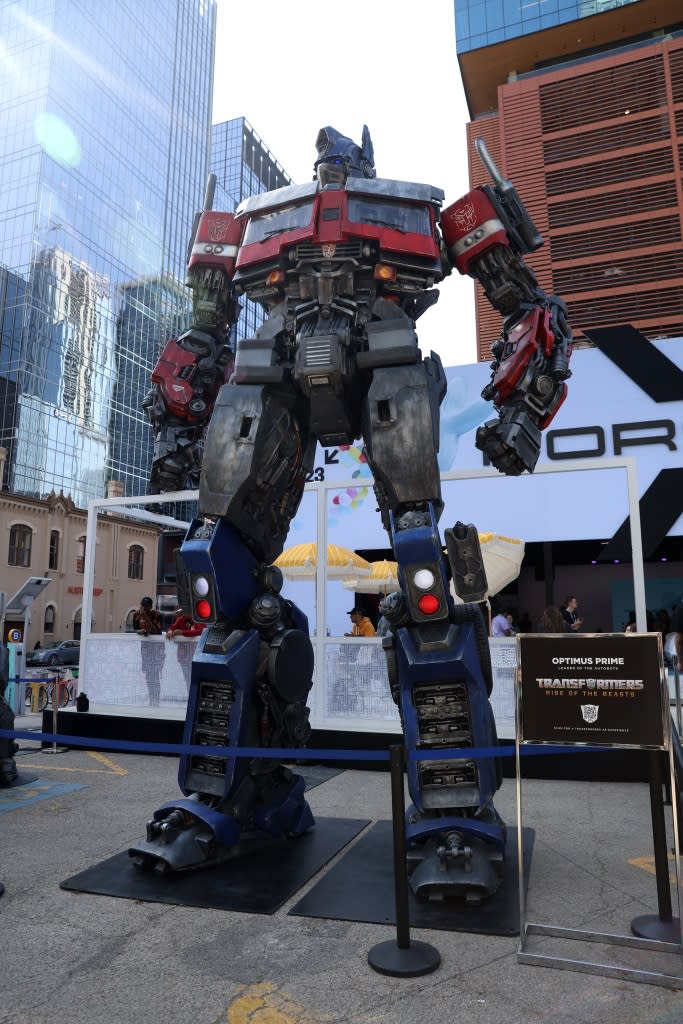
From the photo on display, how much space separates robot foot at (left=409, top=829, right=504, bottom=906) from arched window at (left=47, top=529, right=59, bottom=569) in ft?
107

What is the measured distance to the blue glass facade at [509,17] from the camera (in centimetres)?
2798

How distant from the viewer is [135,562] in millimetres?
37406

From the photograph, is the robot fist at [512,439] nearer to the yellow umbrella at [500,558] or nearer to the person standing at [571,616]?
the yellow umbrella at [500,558]

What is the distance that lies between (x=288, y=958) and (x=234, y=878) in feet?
2.71

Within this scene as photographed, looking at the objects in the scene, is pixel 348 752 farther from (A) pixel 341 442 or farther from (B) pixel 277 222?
(B) pixel 277 222

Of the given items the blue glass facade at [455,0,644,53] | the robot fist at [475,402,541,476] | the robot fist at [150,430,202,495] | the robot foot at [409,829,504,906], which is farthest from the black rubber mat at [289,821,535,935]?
the blue glass facade at [455,0,644,53]

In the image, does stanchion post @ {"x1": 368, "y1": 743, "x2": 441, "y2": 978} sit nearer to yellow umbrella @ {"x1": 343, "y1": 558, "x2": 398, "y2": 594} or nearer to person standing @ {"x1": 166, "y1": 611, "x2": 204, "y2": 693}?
person standing @ {"x1": 166, "y1": 611, "x2": 204, "y2": 693}

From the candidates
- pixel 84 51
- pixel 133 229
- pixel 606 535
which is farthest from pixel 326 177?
pixel 84 51

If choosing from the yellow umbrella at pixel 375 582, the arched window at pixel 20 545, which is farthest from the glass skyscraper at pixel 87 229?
the yellow umbrella at pixel 375 582

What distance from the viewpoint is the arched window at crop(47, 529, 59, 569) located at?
32500mm

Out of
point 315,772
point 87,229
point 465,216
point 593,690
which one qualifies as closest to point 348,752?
point 593,690

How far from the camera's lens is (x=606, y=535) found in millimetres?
11484

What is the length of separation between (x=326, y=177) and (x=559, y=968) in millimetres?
3693

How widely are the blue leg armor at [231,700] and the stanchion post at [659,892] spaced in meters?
1.70
